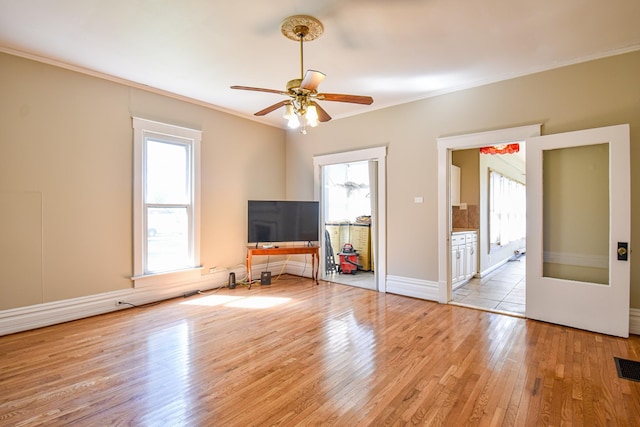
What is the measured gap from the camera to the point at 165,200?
14.6ft

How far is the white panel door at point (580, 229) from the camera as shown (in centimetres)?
308

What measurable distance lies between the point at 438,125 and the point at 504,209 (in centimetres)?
460

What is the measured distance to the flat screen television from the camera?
5250 millimetres

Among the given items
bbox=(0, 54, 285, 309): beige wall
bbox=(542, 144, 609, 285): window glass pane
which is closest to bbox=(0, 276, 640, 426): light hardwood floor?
bbox=(0, 54, 285, 309): beige wall

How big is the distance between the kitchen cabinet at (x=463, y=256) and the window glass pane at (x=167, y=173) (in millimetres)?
4067

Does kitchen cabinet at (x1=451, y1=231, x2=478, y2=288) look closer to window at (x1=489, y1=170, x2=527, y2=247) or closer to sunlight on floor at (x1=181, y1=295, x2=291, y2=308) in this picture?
window at (x1=489, y1=170, x2=527, y2=247)

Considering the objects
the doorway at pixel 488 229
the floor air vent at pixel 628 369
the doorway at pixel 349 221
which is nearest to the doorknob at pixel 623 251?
the floor air vent at pixel 628 369

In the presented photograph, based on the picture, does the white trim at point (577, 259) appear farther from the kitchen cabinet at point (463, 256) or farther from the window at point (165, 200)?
the window at point (165, 200)

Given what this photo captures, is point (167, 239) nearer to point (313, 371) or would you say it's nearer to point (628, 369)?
point (313, 371)

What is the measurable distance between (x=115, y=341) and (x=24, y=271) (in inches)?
51.3

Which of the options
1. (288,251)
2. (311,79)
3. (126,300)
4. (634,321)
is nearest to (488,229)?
(634,321)

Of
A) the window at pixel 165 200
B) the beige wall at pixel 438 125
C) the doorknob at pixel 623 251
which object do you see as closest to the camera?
the doorknob at pixel 623 251

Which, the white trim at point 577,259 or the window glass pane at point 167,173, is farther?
the window glass pane at point 167,173

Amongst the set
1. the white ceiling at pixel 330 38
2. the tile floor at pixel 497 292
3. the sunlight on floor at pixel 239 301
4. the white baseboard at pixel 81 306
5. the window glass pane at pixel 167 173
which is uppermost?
the white ceiling at pixel 330 38
